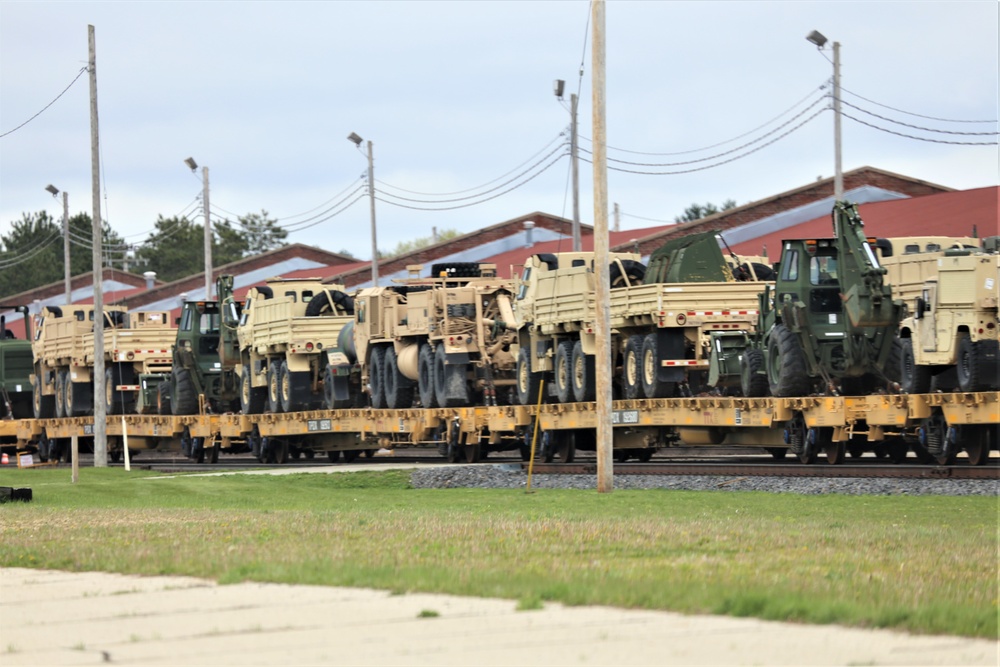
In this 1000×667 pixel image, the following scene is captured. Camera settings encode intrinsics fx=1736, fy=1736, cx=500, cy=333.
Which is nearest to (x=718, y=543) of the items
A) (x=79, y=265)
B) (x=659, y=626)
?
(x=659, y=626)

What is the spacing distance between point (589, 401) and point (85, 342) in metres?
22.8

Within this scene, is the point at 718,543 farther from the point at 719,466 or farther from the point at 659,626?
the point at 719,466

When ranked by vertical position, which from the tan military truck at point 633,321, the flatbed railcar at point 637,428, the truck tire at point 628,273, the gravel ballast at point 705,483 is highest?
the truck tire at point 628,273

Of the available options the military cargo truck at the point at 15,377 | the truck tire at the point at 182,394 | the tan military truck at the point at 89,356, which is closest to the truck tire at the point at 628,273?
the truck tire at the point at 182,394

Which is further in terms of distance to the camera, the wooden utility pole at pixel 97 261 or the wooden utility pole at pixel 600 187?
the wooden utility pole at pixel 97 261

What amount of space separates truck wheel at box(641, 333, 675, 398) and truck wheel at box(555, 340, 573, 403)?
1946mm

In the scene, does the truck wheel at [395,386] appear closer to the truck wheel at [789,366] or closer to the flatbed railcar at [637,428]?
the flatbed railcar at [637,428]

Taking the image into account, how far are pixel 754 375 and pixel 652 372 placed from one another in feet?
6.63

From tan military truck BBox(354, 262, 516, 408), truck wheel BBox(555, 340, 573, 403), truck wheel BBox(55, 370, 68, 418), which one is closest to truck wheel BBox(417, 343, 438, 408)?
tan military truck BBox(354, 262, 516, 408)

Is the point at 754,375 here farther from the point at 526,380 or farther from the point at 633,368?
the point at 526,380

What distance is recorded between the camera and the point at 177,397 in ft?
149

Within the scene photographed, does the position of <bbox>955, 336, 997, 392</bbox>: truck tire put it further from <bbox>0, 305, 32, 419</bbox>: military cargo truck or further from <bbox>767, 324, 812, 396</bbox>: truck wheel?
<bbox>0, 305, 32, 419</bbox>: military cargo truck

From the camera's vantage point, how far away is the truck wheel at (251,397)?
43.9 meters

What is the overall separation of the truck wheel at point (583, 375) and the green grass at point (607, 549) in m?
Result: 7.86
